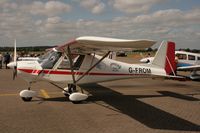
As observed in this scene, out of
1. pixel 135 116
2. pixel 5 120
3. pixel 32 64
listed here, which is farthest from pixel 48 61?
pixel 135 116

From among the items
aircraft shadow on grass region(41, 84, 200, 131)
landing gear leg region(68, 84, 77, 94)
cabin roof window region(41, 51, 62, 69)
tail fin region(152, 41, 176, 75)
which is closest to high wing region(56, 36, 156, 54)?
cabin roof window region(41, 51, 62, 69)

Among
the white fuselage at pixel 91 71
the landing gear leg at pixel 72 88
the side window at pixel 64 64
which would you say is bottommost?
the landing gear leg at pixel 72 88

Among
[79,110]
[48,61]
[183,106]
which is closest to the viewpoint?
[79,110]

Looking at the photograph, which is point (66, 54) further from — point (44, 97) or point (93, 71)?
point (44, 97)

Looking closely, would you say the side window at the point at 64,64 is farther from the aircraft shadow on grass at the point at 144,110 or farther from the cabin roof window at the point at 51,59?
the aircraft shadow on grass at the point at 144,110

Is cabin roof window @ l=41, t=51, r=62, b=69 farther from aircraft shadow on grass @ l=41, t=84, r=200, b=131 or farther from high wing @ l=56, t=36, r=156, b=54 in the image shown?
aircraft shadow on grass @ l=41, t=84, r=200, b=131

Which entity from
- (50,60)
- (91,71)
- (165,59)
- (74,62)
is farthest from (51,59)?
(165,59)

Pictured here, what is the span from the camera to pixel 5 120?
22.4 feet

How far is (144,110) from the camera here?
8.24 meters

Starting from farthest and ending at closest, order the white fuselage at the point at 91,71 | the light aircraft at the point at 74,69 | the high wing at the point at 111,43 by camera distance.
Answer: the white fuselage at the point at 91,71, the light aircraft at the point at 74,69, the high wing at the point at 111,43

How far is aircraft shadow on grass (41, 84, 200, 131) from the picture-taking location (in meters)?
6.54

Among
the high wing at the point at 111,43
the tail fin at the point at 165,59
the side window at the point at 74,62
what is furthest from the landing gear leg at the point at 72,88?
the tail fin at the point at 165,59

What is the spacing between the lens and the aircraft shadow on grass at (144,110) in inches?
257

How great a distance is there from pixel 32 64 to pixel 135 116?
415cm
